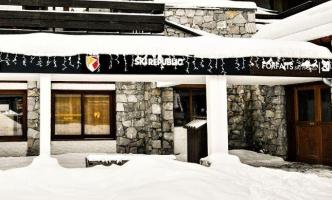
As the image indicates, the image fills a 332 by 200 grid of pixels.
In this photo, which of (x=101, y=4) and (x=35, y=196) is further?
(x=101, y=4)

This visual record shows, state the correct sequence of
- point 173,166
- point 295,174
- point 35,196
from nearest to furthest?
point 35,196 < point 173,166 < point 295,174

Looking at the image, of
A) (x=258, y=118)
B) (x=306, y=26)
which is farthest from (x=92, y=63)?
(x=258, y=118)

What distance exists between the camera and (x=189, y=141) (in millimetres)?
9930

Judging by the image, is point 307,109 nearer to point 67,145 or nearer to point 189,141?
point 189,141

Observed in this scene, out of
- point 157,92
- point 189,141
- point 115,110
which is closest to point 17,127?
point 115,110

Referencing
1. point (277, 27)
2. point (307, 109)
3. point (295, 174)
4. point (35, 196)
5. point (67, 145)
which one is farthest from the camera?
point (277, 27)

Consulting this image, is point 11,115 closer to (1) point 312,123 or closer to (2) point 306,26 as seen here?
(1) point 312,123

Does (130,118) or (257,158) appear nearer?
(257,158)

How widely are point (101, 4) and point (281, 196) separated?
25.4 feet

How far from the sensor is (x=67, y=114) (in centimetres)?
1186

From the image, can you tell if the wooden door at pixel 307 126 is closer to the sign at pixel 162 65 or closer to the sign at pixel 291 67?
the sign at pixel 291 67

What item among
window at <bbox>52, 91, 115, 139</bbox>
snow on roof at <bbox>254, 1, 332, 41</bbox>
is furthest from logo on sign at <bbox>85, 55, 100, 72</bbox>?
snow on roof at <bbox>254, 1, 332, 41</bbox>

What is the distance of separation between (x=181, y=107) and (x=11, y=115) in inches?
207

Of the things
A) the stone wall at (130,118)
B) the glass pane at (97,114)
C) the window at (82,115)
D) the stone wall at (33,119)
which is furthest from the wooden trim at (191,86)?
the stone wall at (33,119)
